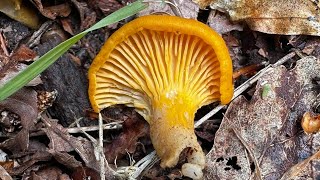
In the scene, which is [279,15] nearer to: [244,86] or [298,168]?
[244,86]

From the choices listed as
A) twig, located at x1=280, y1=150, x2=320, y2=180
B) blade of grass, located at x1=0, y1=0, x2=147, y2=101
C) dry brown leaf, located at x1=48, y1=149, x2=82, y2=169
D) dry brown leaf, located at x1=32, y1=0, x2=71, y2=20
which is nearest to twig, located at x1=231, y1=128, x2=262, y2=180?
twig, located at x1=280, y1=150, x2=320, y2=180

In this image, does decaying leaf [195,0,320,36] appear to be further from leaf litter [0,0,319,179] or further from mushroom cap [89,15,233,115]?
mushroom cap [89,15,233,115]

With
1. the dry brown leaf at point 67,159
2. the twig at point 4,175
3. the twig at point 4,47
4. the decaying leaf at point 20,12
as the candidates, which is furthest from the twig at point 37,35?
the twig at point 4,175

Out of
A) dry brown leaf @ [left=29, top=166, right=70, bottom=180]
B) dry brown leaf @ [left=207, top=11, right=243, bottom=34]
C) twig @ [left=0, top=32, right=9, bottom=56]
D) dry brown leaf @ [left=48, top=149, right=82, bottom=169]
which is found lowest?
dry brown leaf @ [left=29, top=166, right=70, bottom=180]

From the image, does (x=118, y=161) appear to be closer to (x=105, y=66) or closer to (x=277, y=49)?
(x=105, y=66)

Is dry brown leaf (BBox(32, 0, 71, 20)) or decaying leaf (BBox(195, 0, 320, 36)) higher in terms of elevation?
dry brown leaf (BBox(32, 0, 71, 20))

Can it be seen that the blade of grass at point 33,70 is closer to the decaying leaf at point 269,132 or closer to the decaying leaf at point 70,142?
the decaying leaf at point 70,142
